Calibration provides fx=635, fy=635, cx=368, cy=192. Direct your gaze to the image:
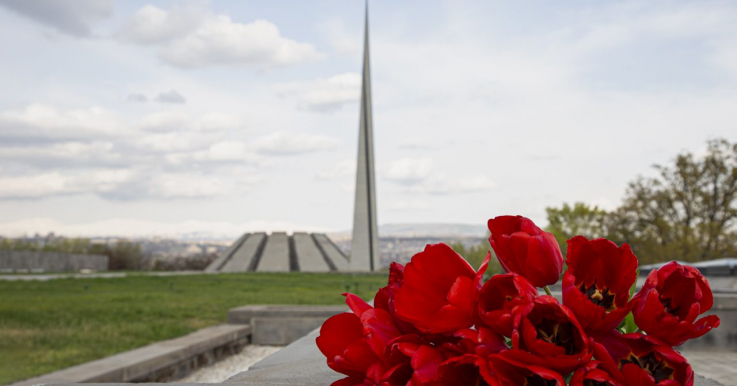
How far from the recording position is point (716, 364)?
5605mm

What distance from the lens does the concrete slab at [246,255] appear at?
31.5 meters

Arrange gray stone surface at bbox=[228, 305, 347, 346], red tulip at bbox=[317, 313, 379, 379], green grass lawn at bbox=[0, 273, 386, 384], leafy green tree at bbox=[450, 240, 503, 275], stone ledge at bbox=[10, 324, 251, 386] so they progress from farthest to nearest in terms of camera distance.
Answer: leafy green tree at bbox=[450, 240, 503, 275]
gray stone surface at bbox=[228, 305, 347, 346]
green grass lawn at bbox=[0, 273, 386, 384]
stone ledge at bbox=[10, 324, 251, 386]
red tulip at bbox=[317, 313, 379, 379]

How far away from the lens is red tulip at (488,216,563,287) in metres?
0.85

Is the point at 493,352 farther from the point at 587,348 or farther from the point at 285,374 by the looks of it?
the point at 285,374

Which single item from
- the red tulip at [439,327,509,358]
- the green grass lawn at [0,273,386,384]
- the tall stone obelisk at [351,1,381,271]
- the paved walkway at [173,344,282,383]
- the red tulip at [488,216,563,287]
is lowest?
the paved walkway at [173,344,282,383]

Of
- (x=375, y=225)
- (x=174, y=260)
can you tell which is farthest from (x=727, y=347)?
(x=174, y=260)

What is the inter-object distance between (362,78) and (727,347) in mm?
27893

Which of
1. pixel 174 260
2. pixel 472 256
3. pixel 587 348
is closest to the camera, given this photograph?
pixel 587 348

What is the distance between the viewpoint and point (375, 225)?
32906mm

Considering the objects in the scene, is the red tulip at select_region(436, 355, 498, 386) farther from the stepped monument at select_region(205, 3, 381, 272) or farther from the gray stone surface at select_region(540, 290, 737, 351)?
the stepped monument at select_region(205, 3, 381, 272)

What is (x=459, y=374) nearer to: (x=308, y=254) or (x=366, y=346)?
(x=366, y=346)

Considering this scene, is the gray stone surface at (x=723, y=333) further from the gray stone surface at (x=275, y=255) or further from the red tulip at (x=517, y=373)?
the gray stone surface at (x=275, y=255)

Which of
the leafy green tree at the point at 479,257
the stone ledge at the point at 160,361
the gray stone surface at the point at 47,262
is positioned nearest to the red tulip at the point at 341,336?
the stone ledge at the point at 160,361

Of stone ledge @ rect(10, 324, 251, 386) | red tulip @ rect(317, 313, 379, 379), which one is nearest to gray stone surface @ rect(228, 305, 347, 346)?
stone ledge @ rect(10, 324, 251, 386)
